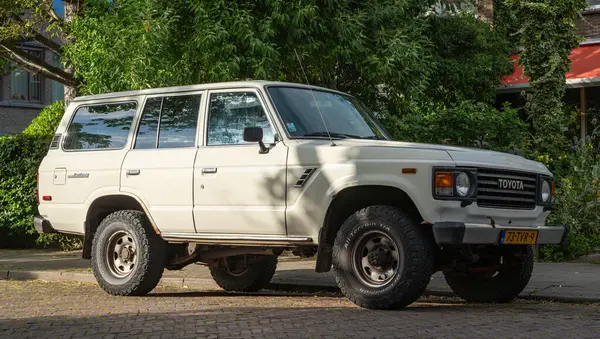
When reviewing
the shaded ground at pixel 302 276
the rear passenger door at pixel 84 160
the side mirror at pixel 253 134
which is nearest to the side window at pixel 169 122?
the rear passenger door at pixel 84 160

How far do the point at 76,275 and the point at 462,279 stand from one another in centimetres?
536

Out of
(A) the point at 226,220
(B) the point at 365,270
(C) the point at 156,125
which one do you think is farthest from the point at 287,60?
(B) the point at 365,270

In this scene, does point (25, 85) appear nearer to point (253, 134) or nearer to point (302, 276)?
point (302, 276)

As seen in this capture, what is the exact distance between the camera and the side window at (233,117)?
9.41 meters

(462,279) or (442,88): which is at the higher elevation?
(442,88)

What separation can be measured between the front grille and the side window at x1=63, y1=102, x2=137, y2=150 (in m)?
4.03

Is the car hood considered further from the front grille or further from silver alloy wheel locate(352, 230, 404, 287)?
silver alloy wheel locate(352, 230, 404, 287)

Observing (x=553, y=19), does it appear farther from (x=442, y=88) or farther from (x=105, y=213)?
(x=105, y=213)

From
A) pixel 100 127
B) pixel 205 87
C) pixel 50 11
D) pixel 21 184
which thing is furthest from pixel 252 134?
pixel 50 11

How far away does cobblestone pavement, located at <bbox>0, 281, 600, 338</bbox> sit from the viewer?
294 inches

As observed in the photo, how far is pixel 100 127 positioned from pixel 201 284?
2321mm

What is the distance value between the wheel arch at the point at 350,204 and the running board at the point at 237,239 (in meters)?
0.18

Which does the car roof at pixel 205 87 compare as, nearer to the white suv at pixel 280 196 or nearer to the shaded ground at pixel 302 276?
the white suv at pixel 280 196

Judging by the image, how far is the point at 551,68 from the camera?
17219 millimetres
